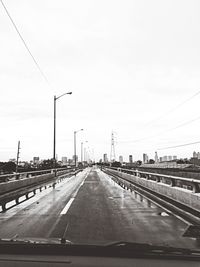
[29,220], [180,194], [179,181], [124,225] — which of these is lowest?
[124,225]

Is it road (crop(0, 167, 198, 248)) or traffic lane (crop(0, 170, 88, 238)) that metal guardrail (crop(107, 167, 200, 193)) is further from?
traffic lane (crop(0, 170, 88, 238))

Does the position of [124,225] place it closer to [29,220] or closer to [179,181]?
[29,220]

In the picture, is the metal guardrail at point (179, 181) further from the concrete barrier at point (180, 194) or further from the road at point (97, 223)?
the road at point (97, 223)

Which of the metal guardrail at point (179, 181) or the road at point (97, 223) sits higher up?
the metal guardrail at point (179, 181)

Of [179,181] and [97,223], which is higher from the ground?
[179,181]

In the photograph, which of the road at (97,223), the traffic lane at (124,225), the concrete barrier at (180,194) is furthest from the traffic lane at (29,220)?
the concrete barrier at (180,194)

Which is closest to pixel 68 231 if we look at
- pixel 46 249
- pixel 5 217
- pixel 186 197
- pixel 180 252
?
pixel 5 217

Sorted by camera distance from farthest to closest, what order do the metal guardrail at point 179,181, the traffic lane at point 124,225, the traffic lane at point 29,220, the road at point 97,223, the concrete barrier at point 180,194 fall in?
the metal guardrail at point 179,181, the concrete barrier at point 180,194, the traffic lane at point 29,220, the road at point 97,223, the traffic lane at point 124,225

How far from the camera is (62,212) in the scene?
37.6ft

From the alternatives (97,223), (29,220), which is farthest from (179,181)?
(29,220)

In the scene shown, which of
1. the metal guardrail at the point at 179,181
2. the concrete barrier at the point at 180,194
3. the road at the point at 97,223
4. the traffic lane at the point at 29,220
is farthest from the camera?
the metal guardrail at the point at 179,181

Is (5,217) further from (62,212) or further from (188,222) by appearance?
(188,222)

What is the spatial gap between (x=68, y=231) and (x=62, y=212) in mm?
3517

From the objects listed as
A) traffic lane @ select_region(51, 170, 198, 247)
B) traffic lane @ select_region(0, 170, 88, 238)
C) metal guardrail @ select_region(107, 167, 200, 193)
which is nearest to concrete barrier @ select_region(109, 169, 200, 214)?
metal guardrail @ select_region(107, 167, 200, 193)
